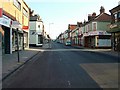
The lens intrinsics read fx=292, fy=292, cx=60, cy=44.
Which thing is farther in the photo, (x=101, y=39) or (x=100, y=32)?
(x=100, y=32)

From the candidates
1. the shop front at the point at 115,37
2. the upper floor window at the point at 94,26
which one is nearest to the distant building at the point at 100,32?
the upper floor window at the point at 94,26

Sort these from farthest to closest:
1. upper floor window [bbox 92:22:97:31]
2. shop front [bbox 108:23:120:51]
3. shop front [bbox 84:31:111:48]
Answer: upper floor window [bbox 92:22:97:31] < shop front [bbox 84:31:111:48] < shop front [bbox 108:23:120:51]

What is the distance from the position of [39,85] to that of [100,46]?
170 feet

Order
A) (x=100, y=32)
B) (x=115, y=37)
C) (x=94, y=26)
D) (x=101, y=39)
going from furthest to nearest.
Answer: (x=94, y=26) < (x=100, y=32) < (x=101, y=39) < (x=115, y=37)

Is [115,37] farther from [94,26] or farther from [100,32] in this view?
[94,26]

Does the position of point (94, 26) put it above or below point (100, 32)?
above

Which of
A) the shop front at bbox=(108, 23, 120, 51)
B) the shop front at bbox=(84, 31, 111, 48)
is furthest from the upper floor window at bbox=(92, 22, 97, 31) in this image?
the shop front at bbox=(108, 23, 120, 51)

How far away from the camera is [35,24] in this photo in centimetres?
→ 7306

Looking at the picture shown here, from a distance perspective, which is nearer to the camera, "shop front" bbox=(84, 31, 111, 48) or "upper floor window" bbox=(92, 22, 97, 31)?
"shop front" bbox=(84, 31, 111, 48)

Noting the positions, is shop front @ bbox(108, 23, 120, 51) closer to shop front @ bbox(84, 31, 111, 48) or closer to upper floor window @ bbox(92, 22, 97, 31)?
shop front @ bbox(84, 31, 111, 48)

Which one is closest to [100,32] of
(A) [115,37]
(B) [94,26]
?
(B) [94,26]

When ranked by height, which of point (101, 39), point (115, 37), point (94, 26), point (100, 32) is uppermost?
point (94, 26)

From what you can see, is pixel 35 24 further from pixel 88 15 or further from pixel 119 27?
pixel 119 27

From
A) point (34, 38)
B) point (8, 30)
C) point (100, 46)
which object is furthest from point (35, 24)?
point (8, 30)
